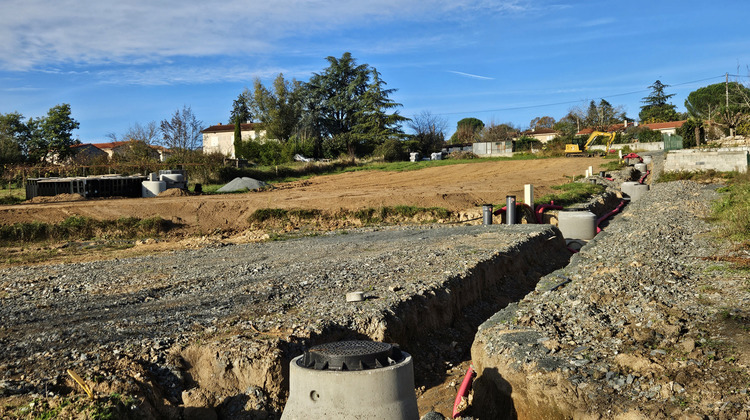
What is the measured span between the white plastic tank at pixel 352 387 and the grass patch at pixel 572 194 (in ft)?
58.6

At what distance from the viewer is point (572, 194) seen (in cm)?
2388

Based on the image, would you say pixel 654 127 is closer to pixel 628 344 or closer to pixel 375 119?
pixel 375 119

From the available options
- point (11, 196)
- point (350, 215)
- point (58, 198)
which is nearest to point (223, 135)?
point (11, 196)

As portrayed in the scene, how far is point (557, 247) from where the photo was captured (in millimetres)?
16359

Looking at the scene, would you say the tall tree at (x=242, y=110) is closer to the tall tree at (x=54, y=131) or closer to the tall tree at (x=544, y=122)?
the tall tree at (x=54, y=131)

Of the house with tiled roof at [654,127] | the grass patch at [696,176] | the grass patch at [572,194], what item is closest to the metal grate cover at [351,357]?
the grass patch at [572,194]

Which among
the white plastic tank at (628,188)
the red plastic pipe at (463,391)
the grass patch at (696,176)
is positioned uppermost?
the grass patch at (696,176)

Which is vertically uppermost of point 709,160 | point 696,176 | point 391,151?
point 391,151

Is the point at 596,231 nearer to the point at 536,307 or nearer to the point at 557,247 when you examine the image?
the point at 557,247

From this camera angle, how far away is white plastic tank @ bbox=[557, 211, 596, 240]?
18094 millimetres

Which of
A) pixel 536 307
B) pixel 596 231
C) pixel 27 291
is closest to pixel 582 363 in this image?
pixel 536 307

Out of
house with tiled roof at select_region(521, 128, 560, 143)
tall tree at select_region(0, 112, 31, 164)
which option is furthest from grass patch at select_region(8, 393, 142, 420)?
house with tiled roof at select_region(521, 128, 560, 143)

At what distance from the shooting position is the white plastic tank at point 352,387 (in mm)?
4508

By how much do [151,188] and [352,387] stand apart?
25213mm
